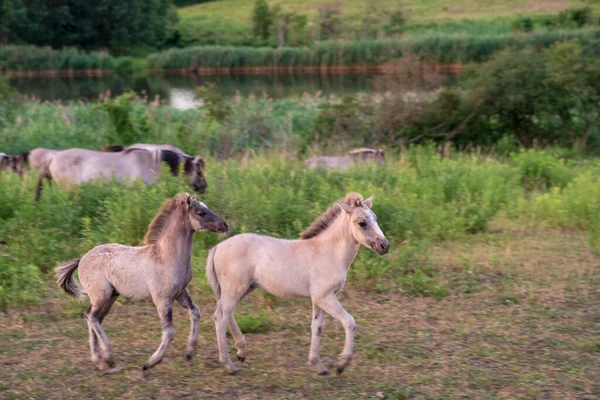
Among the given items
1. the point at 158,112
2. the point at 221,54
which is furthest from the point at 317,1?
the point at 158,112

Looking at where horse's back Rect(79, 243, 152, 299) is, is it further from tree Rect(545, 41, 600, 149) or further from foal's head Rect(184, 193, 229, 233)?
tree Rect(545, 41, 600, 149)

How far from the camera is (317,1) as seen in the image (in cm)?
7988

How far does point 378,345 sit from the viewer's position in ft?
20.8

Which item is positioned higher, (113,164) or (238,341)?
(113,164)

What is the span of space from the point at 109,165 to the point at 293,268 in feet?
20.2

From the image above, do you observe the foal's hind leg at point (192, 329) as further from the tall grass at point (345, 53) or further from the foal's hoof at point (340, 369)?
the tall grass at point (345, 53)

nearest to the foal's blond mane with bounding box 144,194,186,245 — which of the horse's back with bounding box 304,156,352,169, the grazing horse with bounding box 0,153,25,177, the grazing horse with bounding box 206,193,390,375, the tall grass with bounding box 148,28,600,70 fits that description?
the grazing horse with bounding box 206,193,390,375

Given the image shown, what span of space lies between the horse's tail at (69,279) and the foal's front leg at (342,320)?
197 centimetres

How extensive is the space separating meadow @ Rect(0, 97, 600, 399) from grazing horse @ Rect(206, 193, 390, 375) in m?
0.35

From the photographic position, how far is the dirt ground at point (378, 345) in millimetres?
5402

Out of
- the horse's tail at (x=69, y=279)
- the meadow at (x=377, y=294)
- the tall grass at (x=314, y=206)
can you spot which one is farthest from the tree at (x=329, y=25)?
the horse's tail at (x=69, y=279)

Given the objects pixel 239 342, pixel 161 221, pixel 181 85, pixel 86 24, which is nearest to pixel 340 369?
pixel 239 342

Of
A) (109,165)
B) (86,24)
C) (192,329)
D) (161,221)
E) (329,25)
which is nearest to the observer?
(192,329)

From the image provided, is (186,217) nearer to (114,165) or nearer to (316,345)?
(316,345)
